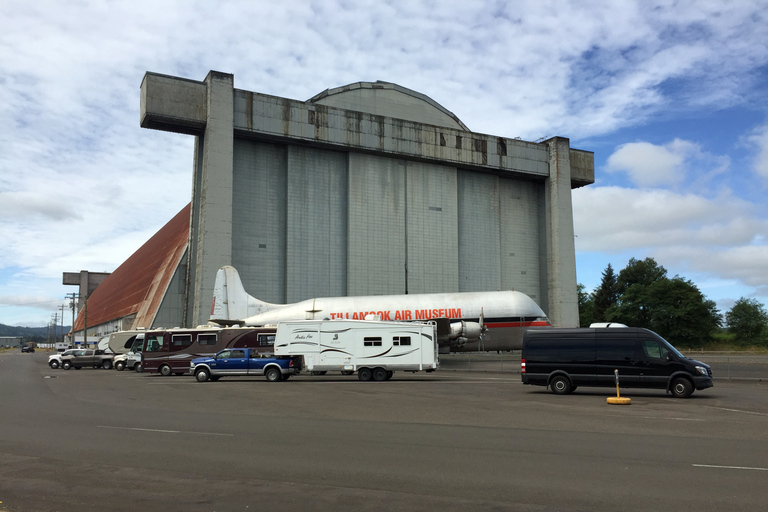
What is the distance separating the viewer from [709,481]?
7750 mm

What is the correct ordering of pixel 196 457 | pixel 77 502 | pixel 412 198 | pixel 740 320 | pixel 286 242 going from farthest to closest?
pixel 740 320 → pixel 412 198 → pixel 286 242 → pixel 196 457 → pixel 77 502

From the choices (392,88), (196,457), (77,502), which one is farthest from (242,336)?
(392,88)

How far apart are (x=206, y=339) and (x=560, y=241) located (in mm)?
37515

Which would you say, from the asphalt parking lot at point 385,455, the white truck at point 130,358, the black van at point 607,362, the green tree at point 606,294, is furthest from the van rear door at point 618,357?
the green tree at point 606,294

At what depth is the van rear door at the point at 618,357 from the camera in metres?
20.0

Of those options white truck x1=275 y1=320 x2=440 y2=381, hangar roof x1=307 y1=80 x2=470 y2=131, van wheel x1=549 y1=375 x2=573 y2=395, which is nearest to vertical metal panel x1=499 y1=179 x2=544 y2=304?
hangar roof x1=307 y1=80 x2=470 y2=131

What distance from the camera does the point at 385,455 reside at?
31.4 ft

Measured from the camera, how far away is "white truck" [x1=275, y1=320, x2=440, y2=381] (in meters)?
27.5

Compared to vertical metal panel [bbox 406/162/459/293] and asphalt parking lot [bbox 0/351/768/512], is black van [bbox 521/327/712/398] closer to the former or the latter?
asphalt parking lot [bbox 0/351/768/512]

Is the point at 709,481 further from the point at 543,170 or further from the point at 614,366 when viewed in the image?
the point at 543,170

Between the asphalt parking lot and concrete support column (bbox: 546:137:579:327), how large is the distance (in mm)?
39864

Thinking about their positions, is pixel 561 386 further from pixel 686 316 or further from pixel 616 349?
pixel 686 316

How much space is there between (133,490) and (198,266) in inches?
1567

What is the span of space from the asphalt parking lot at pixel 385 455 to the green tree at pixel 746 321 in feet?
256
